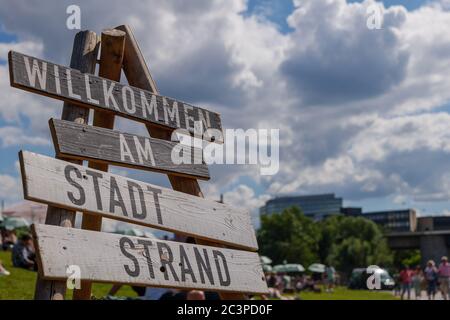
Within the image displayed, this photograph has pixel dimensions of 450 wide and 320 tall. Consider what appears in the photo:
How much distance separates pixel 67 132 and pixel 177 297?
3575 mm

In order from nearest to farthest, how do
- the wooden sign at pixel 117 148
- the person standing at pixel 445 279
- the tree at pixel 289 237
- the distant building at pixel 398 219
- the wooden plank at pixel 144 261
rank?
the wooden plank at pixel 144 261
the wooden sign at pixel 117 148
the person standing at pixel 445 279
the tree at pixel 289 237
the distant building at pixel 398 219

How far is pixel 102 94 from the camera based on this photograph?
4570mm

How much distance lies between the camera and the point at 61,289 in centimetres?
386

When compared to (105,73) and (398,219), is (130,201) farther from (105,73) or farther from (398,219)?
(398,219)

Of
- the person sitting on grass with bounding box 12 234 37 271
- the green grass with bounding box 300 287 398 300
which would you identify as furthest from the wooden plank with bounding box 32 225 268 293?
the green grass with bounding box 300 287 398 300

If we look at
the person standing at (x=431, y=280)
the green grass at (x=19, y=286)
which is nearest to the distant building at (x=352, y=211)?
the person standing at (x=431, y=280)

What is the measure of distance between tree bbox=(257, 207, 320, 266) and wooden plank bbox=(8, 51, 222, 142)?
272ft

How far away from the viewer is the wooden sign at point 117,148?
4.21 metres

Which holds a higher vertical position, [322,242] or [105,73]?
[322,242]

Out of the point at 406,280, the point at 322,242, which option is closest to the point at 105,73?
the point at 406,280

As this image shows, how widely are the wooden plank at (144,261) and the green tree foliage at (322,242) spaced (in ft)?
269

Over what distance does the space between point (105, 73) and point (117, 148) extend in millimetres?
678

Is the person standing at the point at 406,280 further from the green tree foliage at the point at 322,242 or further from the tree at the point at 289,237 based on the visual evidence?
the tree at the point at 289,237

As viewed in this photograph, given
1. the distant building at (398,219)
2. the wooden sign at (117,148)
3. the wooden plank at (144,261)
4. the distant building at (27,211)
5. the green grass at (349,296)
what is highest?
the distant building at (398,219)
